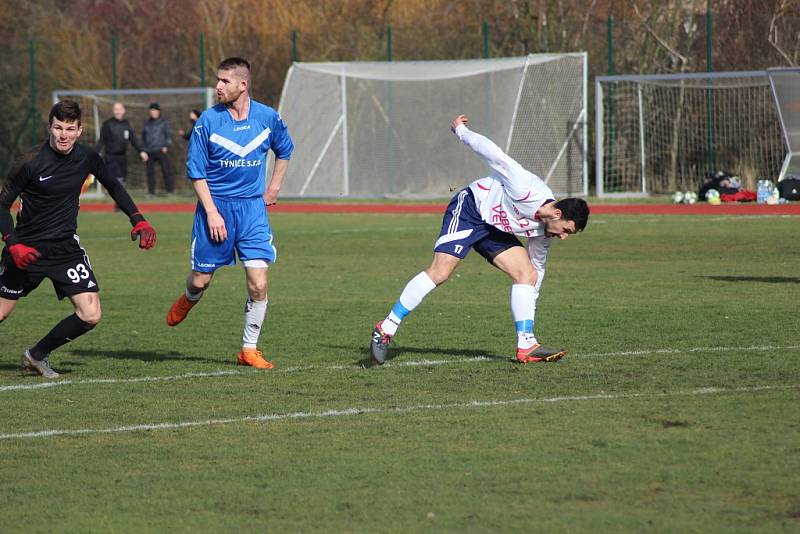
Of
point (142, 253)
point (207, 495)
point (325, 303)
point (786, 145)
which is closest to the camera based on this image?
point (207, 495)

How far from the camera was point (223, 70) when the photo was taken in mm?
8852

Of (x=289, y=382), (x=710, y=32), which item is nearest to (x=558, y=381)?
(x=289, y=382)

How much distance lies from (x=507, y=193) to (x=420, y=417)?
2.09 meters

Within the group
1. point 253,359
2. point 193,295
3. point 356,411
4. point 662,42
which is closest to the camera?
point 356,411

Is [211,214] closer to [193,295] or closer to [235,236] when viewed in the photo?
[235,236]

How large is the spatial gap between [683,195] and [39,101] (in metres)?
21.0

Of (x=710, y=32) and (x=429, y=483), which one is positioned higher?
(x=710, y=32)

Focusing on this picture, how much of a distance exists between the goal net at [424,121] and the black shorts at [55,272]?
21.1 meters

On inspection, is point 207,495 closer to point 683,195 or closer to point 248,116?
point 248,116

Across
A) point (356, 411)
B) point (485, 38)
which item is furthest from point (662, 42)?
point (356, 411)

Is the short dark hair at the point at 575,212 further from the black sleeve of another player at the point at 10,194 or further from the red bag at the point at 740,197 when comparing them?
the red bag at the point at 740,197

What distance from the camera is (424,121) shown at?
30.6 meters

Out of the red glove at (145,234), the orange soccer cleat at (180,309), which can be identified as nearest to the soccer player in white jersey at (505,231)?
the orange soccer cleat at (180,309)

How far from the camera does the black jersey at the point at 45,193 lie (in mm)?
8430
